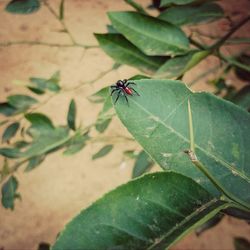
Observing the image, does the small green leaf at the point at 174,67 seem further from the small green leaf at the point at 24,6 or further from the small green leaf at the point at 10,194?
the small green leaf at the point at 10,194

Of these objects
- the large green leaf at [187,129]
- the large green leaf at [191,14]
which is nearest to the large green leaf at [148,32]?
the large green leaf at [191,14]

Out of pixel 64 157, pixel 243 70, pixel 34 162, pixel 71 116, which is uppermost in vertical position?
pixel 243 70

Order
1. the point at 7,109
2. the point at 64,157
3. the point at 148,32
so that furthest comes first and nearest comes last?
the point at 64,157
the point at 7,109
the point at 148,32

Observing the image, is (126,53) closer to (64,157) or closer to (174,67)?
(174,67)

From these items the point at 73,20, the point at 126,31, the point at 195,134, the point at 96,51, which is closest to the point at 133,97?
the point at 195,134

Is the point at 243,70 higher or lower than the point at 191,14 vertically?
lower

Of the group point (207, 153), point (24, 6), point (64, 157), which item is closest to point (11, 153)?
point (24, 6)

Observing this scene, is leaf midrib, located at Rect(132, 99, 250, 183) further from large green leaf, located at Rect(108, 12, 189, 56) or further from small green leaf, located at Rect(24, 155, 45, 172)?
small green leaf, located at Rect(24, 155, 45, 172)
